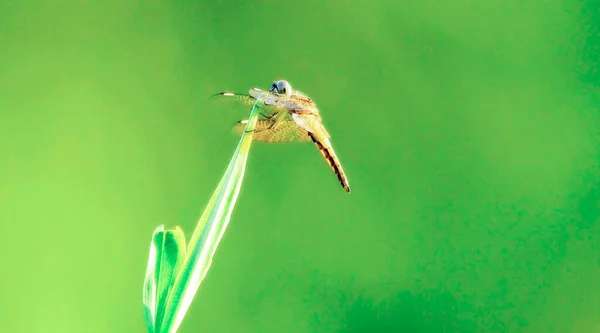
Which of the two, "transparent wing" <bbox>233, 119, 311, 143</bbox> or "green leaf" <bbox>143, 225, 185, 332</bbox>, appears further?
"transparent wing" <bbox>233, 119, 311, 143</bbox>

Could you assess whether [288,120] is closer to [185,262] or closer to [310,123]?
[310,123]

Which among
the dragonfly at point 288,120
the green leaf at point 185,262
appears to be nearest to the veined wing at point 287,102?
the dragonfly at point 288,120

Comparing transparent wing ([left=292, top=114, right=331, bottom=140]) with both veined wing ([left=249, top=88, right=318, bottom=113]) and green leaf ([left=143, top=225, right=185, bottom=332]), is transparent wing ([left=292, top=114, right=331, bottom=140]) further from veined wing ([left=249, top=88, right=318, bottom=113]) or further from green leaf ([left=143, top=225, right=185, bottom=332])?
green leaf ([left=143, top=225, right=185, bottom=332])

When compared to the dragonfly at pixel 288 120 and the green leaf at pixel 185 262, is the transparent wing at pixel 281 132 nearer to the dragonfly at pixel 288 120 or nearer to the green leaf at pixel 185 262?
the dragonfly at pixel 288 120

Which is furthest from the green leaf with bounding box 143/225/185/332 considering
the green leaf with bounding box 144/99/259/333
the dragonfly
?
the dragonfly

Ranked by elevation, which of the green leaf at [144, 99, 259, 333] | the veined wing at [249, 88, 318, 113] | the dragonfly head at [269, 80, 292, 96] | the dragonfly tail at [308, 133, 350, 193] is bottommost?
the green leaf at [144, 99, 259, 333]

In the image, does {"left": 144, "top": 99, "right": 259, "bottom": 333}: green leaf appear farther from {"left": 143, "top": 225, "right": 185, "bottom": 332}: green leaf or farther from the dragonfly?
the dragonfly

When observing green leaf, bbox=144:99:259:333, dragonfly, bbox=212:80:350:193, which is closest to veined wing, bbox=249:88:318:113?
dragonfly, bbox=212:80:350:193

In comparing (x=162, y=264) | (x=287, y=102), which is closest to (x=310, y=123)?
(x=287, y=102)

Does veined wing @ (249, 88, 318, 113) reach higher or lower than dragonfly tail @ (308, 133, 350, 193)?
higher
